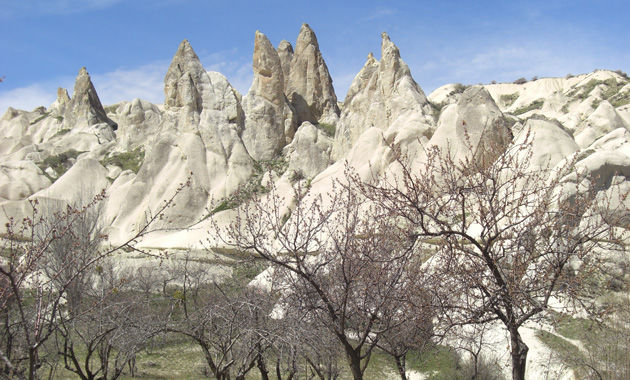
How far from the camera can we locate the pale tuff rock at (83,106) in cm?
5972

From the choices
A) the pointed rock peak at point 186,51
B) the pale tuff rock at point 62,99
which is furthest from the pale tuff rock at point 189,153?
the pale tuff rock at point 62,99

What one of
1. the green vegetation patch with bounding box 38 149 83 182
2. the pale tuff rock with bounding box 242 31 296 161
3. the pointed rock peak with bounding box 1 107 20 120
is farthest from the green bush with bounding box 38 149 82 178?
the pointed rock peak with bounding box 1 107 20 120

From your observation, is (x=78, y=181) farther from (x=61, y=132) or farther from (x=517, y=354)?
(x=517, y=354)

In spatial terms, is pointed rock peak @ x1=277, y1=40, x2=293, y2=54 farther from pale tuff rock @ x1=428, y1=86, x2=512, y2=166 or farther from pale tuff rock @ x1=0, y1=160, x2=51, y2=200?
pale tuff rock @ x1=428, y1=86, x2=512, y2=166

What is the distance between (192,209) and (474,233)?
19.9 m

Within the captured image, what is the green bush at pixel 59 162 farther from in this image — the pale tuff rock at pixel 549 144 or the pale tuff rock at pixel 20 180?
the pale tuff rock at pixel 549 144

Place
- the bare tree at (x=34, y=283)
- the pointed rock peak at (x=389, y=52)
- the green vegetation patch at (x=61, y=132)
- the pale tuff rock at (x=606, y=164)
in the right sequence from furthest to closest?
1. the green vegetation patch at (x=61, y=132)
2. the pointed rock peak at (x=389, y=52)
3. the pale tuff rock at (x=606, y=164)
4. the bare tree at (x=34, y=283)

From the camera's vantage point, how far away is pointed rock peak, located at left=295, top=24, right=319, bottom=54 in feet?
153

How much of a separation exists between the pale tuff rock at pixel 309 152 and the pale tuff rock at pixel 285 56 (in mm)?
11019

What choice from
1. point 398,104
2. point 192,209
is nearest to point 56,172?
point 192,209

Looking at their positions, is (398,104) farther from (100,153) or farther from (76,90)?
(76,90)

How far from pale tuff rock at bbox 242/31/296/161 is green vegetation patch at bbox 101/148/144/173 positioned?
11639mm

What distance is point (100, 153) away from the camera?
50188mm

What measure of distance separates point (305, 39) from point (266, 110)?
10701 millimetres
